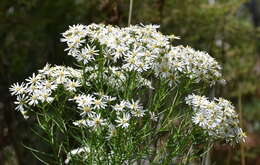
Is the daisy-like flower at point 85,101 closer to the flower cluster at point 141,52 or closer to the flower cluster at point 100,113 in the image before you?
the flower cluster at point 100,113

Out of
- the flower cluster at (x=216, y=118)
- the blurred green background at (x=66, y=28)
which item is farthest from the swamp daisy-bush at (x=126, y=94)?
the blurred green background at (x=66, y=28)

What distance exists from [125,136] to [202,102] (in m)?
0.33

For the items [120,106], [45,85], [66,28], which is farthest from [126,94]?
[66,28]

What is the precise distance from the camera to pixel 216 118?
1.78 meters

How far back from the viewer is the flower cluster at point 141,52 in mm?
1783

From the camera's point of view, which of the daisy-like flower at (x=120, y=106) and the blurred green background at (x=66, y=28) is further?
the blurred green background at (x=66, y=28)

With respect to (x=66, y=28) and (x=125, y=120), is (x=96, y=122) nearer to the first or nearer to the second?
(x=125, y=120)

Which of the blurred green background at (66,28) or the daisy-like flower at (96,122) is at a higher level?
the blurred green background at (66,28)

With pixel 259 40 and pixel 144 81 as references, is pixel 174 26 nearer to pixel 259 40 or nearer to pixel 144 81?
pixel 259 40

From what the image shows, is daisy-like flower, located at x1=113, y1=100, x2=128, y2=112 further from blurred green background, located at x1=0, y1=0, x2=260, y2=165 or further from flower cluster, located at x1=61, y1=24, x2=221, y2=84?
blurred green background, located at x1=0, y1=0, x2=260, y2=165

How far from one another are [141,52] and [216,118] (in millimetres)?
383

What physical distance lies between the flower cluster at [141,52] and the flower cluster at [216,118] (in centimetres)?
13

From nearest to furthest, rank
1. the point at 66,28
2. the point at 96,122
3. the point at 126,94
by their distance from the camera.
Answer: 1. the point at 96,122
2. the point at 126,94
3. the point at 66,28

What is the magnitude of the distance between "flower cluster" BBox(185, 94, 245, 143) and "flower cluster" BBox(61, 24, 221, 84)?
0.44 feet
